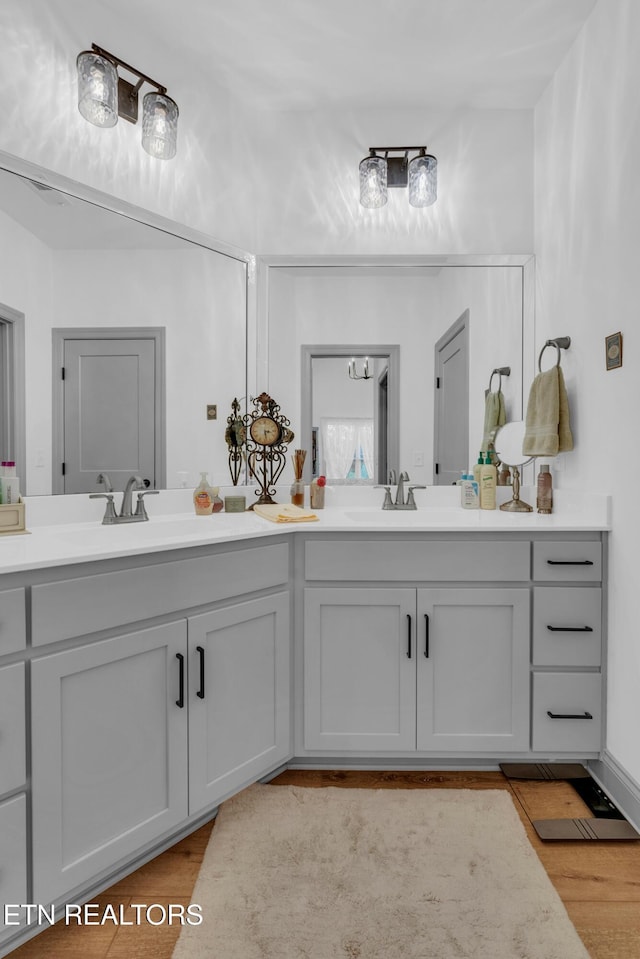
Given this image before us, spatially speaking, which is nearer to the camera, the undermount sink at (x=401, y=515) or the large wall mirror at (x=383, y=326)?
the undermount sink at (x=401, y=515)

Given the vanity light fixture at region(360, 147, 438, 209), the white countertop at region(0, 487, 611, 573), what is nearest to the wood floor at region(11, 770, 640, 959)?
the white countertop at region(0, 487, 611, 573)

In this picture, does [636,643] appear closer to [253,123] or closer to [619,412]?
[619,412]

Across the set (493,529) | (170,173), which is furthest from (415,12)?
(493,529)

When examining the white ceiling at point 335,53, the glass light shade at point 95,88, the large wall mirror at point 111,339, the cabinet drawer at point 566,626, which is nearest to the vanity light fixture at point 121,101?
the glass light shade at point 95,88

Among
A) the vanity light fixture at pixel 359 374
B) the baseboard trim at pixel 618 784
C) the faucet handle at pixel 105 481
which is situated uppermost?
the vanity light fixture at pixel 359 374

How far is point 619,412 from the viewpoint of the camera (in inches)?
73.1

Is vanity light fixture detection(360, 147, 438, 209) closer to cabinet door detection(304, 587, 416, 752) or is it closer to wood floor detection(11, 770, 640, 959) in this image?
cabinet door detection(304, 587, 416, 752)

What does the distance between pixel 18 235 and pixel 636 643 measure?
2373 millimetres

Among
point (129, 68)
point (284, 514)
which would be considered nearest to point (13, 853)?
point (284, 514)

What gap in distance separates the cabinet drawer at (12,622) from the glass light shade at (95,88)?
1.67 meters

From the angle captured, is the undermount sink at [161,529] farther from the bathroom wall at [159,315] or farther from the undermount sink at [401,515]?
the undermount sink at [401,515]

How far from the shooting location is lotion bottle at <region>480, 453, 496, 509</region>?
242 centimetres

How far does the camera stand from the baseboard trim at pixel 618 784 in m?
1.72

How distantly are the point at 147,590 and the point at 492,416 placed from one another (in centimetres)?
173
